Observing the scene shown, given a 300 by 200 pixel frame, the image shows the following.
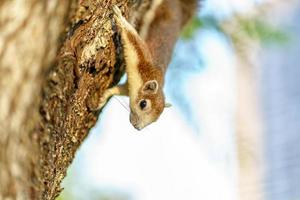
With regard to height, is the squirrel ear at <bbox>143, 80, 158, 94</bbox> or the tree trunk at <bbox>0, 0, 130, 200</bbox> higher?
the tree trunk at <bbox>0, 0, 130, 200</bbox>

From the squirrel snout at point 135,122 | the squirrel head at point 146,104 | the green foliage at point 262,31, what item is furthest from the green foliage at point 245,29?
the squirrel snout at point 135,122

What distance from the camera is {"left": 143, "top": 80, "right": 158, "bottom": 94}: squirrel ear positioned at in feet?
8.84

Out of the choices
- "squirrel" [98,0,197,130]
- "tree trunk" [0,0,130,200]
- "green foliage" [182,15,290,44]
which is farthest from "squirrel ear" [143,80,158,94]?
"tree trunk" [0,0,130,200]

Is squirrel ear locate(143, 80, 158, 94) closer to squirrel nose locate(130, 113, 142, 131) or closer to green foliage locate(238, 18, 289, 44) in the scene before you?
squirrel nose locate(130, 113, 142, 131)

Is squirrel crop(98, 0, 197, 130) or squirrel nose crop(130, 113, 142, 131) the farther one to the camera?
squirrel nose crop(130, 113, 142, 131)

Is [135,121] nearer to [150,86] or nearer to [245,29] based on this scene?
[150,86]

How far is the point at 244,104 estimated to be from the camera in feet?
25.8

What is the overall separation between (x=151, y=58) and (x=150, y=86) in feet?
0.31

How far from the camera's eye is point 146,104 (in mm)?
2754

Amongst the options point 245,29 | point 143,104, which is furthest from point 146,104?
point 245,29

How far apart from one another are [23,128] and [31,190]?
100mm

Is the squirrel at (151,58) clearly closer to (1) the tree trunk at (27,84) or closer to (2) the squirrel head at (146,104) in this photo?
(2) the squirrel head at (146,104)

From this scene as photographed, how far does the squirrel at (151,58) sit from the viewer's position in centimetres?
260

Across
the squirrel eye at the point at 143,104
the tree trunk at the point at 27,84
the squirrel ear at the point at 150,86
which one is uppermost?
the tree trunk at the point at 27,84
